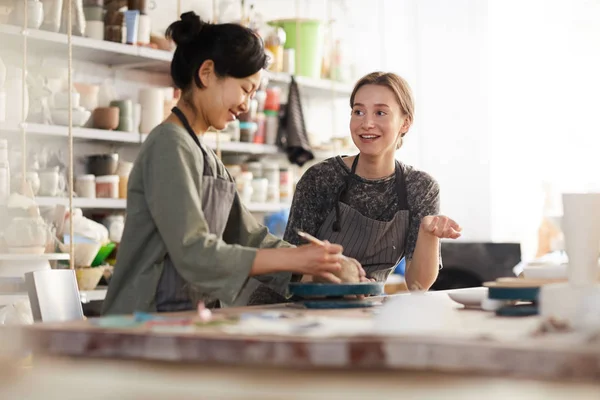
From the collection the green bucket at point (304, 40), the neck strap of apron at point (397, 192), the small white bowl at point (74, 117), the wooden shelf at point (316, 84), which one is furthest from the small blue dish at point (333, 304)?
the green bucket at point (304, 40)

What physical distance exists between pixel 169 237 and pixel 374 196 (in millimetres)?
1245

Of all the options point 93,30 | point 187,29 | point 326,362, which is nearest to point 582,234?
point 326,362

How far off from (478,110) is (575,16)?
90cm

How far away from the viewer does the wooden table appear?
1.10 meters

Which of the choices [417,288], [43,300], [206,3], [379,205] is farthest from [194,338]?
[206,3]

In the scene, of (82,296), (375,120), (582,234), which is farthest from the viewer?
(82,296)

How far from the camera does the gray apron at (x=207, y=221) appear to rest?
1.96 metres

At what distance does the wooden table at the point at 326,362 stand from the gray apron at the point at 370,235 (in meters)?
1.46

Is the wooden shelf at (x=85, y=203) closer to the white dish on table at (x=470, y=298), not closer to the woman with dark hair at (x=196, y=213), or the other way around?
the woman with dark hair at (x=196, y=213)

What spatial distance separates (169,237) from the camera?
1860mm

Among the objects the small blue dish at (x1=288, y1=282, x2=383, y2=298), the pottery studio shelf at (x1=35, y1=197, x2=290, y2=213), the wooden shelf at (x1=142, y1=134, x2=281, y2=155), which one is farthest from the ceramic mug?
the small blue dish at (x1=288, y1=282, x2=383, y2=298)

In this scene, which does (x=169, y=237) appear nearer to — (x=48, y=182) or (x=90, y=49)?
(x=48, y=182)

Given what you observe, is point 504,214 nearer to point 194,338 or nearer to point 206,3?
point 206,3

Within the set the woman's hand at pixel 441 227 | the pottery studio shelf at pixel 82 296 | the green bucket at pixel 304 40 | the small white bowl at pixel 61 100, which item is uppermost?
the green bucket at pixel 304 40
